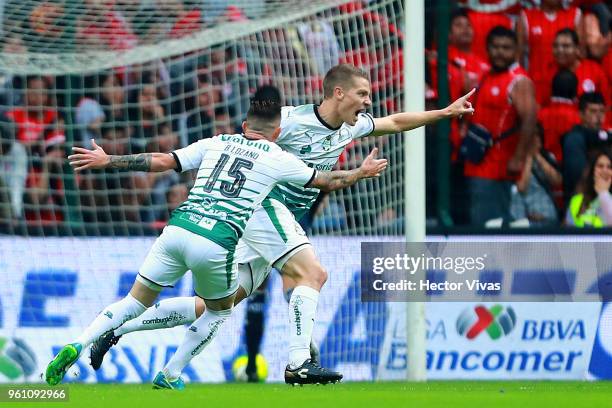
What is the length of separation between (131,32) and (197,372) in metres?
3.27

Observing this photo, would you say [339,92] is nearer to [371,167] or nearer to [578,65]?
[371,167]

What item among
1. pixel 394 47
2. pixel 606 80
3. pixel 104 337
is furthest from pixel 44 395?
pixel 606 80

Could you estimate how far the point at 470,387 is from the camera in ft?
37.1

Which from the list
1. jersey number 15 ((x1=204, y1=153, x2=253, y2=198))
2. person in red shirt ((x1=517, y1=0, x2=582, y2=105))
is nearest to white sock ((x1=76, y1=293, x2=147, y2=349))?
jersey number 15 ((x1=204, y1=153, x2=253, y2=198))

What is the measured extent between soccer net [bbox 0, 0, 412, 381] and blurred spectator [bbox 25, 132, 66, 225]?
0.01 metres

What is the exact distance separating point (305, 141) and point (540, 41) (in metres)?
4.84

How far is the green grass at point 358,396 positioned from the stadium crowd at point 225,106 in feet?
8.15

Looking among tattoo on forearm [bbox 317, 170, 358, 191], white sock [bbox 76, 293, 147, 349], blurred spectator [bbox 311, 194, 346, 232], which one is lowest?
white sock [bbox 76, 293, 147, 349]

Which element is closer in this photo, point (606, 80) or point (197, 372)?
point (197, 372)

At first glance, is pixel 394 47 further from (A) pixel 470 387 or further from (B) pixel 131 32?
(A) pixel 470 387

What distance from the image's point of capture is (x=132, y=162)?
9.08 meters

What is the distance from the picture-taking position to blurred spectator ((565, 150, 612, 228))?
13766mm

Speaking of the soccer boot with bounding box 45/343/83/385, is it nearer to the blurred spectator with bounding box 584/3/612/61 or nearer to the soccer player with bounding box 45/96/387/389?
the soccer player with bounding box 45/96/387/389

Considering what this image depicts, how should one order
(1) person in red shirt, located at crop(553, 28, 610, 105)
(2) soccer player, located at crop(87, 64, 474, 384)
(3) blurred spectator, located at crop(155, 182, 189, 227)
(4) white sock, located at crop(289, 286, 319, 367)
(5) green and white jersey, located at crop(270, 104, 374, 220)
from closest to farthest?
(4) white sock, located at crop(289, 286, 319, 367), (2) soccer player, located at crop(87, 64, 474, 384), (5) green and white jersey, located at crop(270, 104, 374, 220), (3) blurred spectator, located at crop(155, 182, 189, 227), (1) person in red shirt, located at crop(553, 28, 610, 105)
